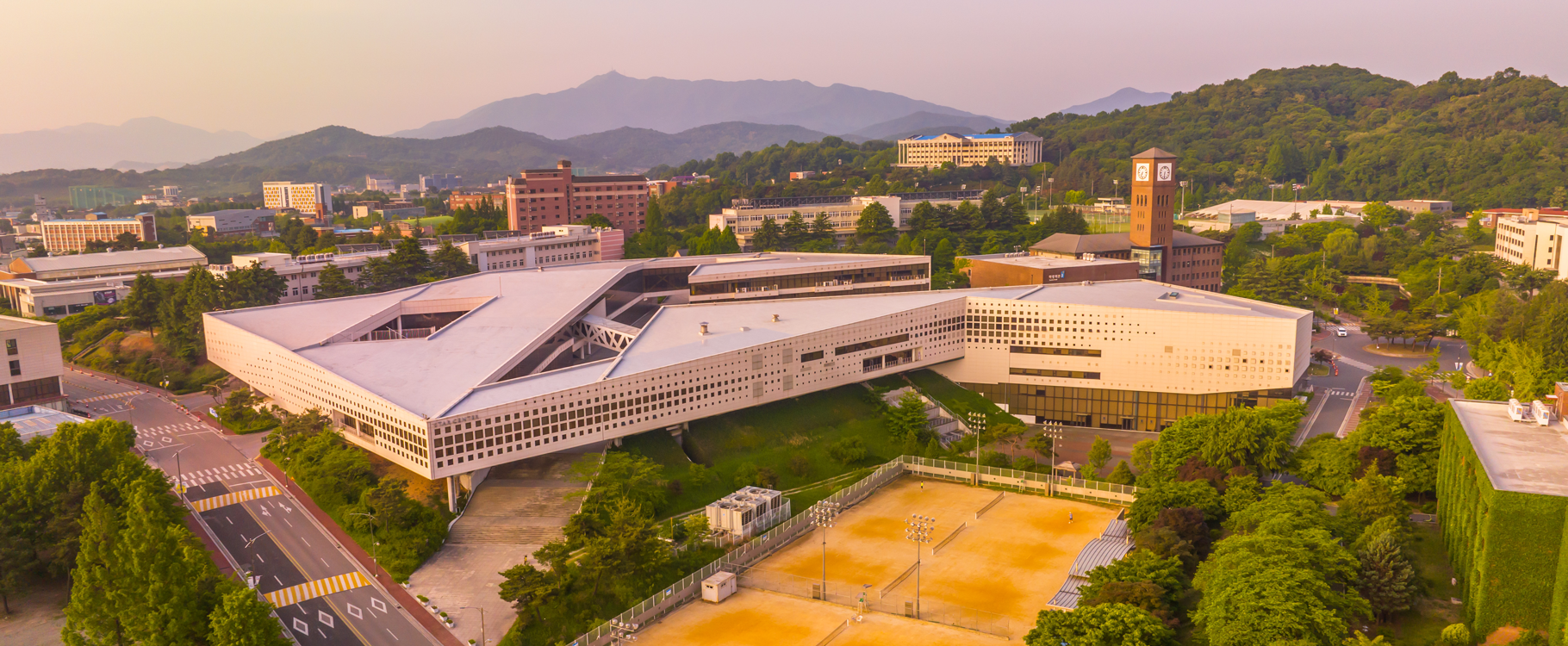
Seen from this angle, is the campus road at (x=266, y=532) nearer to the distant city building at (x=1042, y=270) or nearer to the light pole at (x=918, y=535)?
the light pole at (x=918, y=535)

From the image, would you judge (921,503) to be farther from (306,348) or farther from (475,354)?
(306,348)

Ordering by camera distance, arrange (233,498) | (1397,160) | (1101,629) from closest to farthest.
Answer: (1101,629) → (233,498) → (1397,160)


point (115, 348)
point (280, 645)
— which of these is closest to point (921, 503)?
point (280, 645)

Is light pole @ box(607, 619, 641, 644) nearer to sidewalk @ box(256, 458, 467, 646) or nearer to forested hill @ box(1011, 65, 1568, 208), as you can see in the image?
sidewalk @ box(256, 458, 467, 646)

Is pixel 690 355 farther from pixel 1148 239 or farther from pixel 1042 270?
pixel 1148 239

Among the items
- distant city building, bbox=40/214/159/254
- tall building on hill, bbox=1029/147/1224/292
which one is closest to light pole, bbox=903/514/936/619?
tall building on hill, bbox=1029/147/1224/292

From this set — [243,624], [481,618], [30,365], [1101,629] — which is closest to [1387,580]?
[1101,629]

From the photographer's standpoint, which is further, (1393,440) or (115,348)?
(115,348)
